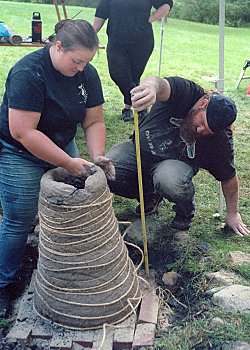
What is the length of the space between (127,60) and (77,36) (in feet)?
10.2

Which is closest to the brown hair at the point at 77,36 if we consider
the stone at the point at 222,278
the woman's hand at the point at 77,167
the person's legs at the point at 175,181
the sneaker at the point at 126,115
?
the woman's hand at the point at 77,167

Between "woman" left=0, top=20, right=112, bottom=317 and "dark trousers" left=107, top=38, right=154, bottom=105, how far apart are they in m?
2.69

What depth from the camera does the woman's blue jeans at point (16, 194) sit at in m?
2.79

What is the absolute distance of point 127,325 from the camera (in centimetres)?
268

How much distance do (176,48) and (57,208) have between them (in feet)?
34.9

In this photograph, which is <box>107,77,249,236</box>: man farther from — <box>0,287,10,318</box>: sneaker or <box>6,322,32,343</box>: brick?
<box>6,322,32,343</box>: brick

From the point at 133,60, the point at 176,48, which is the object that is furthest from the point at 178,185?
the point at 176,48

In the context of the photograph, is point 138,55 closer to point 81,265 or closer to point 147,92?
point 147,92

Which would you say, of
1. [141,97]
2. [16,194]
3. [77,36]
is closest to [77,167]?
[16,194]

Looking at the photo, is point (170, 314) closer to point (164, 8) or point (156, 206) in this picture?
point (156, 206)

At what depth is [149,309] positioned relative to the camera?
2.79m

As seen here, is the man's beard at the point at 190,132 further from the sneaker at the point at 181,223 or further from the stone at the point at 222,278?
the stone at the point at 222,278

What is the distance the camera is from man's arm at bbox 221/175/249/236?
11.2 feet

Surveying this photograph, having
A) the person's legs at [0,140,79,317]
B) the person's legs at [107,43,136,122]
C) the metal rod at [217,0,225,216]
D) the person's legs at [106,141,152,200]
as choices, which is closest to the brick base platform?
the person's legs at [0,140,79,317]
